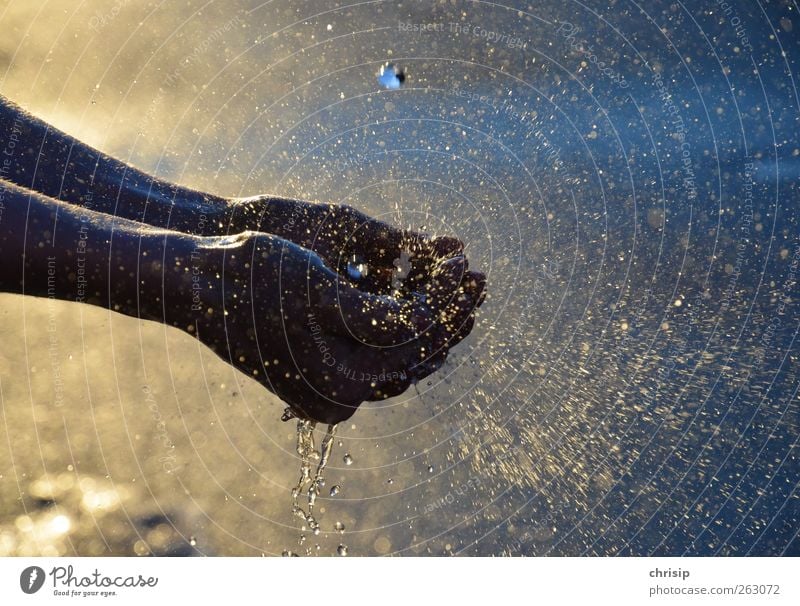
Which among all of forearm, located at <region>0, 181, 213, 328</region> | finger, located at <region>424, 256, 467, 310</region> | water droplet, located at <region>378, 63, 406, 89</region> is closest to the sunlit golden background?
water droplet, located at <region>378, 63, 406, 89</region>

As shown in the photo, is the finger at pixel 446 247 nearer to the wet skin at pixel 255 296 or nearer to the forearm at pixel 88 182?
the wet skin at pixel 255 296

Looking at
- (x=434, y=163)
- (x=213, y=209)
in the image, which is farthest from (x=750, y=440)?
(x=213, y=209)

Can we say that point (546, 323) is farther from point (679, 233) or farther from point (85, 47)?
point (85, 47)
